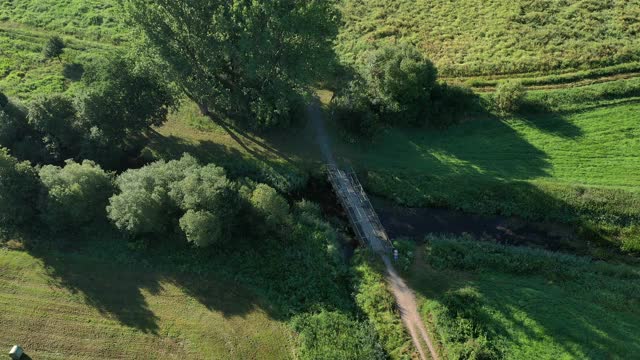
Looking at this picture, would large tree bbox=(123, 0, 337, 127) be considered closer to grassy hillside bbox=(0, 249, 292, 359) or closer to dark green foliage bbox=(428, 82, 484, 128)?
dark green foliage bbox=(428, 82, 484, 128)

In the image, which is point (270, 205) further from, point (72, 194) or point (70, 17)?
point (70, 17)

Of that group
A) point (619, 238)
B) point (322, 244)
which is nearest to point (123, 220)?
point (322, 244)

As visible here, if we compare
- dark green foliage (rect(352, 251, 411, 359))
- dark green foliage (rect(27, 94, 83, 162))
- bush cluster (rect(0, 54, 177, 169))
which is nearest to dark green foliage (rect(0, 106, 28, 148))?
bush cluster (rect(0, 54, 177, 169))

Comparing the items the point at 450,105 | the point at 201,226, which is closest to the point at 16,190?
the point at 201,226

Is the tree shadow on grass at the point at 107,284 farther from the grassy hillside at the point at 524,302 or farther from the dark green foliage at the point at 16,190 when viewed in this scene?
the grassy hillside at the point at 524,302

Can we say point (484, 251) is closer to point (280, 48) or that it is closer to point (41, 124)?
point (280, 48)

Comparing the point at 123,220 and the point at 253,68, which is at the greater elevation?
the point at 253,68

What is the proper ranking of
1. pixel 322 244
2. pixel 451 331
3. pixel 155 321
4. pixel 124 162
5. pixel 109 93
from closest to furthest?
pixel 451 331 → pixel 155 321 → pixel 322 244 → pixel 109 93 → pixel 124 162

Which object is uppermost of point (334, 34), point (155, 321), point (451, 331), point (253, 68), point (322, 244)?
point (334, 34)
